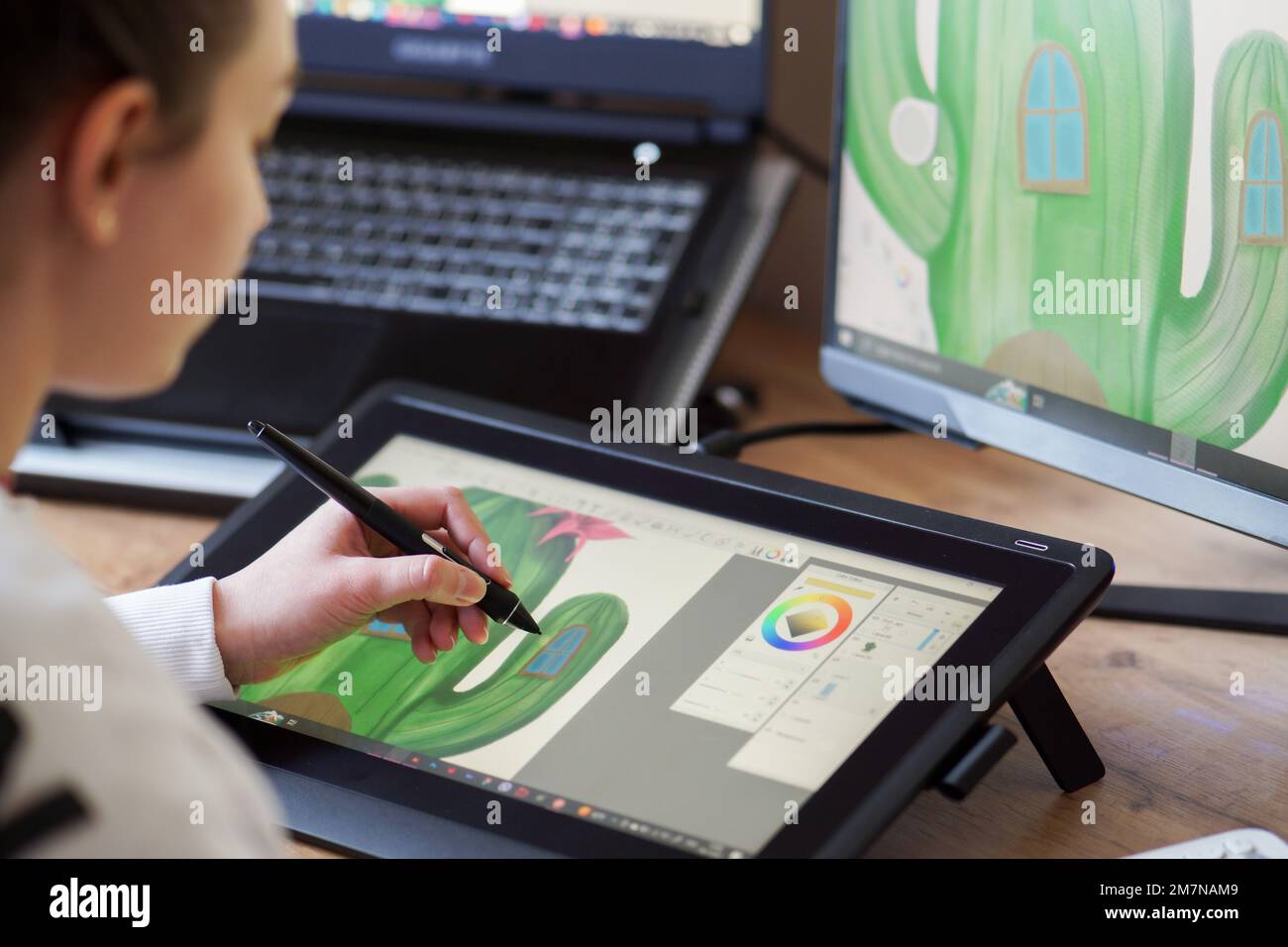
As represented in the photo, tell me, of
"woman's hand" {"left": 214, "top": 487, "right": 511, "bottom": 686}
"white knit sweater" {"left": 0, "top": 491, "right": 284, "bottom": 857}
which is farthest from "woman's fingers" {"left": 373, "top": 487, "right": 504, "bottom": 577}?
"white knit sweater" {"left": 0, "top": 491, "right": 284, "bottom": 857}

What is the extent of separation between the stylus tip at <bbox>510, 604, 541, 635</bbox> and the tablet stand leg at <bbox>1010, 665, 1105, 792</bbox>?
204 mm

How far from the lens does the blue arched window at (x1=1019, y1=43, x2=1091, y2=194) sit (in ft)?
2.22

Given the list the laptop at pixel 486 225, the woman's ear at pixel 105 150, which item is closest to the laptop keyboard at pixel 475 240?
the laptop at pixel 486 225

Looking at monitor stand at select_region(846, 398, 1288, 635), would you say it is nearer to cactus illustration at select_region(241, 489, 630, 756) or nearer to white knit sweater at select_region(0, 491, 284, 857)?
A: cactus illustration at select_region(241, 489, 630, 756)

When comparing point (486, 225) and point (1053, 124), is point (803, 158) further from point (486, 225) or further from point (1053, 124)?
point (1053, 124)

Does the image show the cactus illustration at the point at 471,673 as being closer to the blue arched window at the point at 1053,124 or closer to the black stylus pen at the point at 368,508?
the black stylus pen at the point at 368,508

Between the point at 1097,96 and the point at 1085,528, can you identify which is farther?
the point at 1085,528

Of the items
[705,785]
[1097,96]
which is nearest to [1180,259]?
[1097,96]

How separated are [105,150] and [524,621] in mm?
289

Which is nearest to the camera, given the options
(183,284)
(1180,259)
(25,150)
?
(25,150)

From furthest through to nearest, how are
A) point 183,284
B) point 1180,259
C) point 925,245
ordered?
point 925,245, point 1180,259, point 183,284

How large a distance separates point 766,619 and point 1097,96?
0.29 metres

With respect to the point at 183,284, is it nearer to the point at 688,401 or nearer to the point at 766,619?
the point at 766,619
